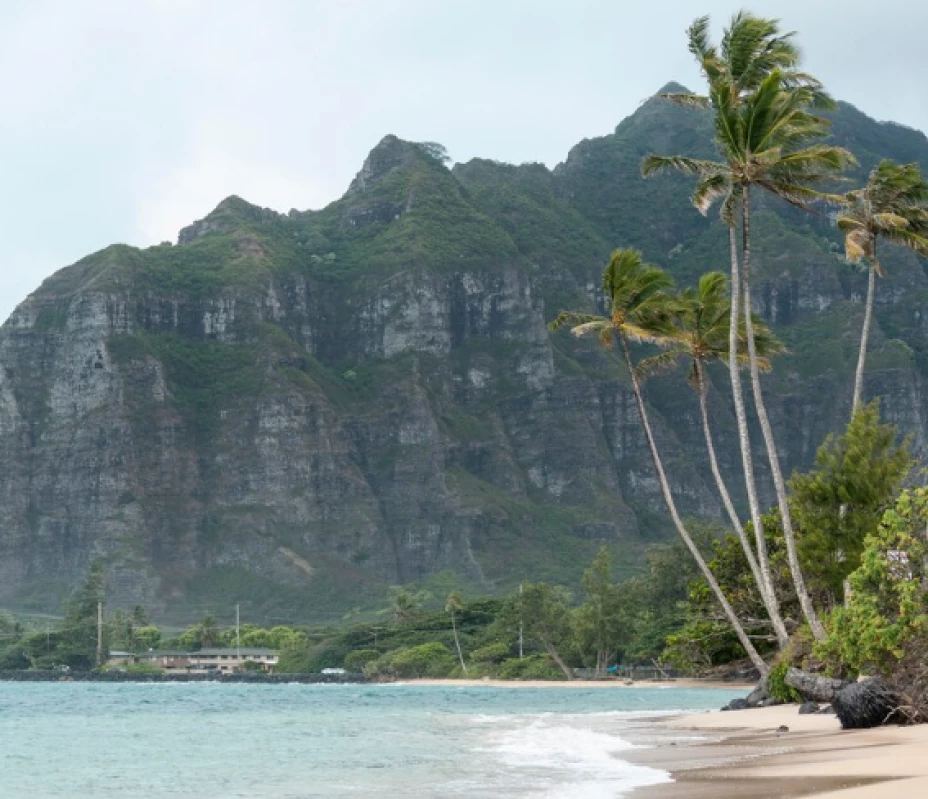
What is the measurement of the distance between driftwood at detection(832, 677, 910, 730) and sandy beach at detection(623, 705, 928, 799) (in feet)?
1.53

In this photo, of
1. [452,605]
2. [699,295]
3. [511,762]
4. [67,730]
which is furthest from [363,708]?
[452,605]

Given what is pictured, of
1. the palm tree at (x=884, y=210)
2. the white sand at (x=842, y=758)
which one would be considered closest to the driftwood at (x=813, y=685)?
the white sand at (x=842, y=758)

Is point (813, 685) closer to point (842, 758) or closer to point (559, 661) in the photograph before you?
point (842, 758)

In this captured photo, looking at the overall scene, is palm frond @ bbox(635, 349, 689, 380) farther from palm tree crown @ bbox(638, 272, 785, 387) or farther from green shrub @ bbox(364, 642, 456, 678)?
green shrub @ bbox(364, 642, 456, 678)

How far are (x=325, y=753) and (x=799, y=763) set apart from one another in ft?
70.0

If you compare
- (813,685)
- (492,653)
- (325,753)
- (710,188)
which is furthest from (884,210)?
(492,653)

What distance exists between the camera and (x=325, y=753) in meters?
44.6

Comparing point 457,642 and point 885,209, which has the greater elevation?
point 885,209

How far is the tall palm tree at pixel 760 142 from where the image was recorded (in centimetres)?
4044

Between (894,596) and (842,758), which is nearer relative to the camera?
(842,758)

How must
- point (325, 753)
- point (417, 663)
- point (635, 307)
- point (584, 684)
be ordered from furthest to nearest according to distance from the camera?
1. point (417, 663)
2. point (584, 684)
3. point (635, 307)
4. point (325, 753)

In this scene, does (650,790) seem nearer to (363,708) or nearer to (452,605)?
(363,708)

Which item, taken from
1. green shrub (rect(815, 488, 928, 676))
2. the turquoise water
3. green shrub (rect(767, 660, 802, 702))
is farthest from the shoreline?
green shrub (rect(815, 488, 928, 676))

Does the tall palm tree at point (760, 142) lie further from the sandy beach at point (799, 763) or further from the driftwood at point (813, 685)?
the sandy beach at point (799, 763)
